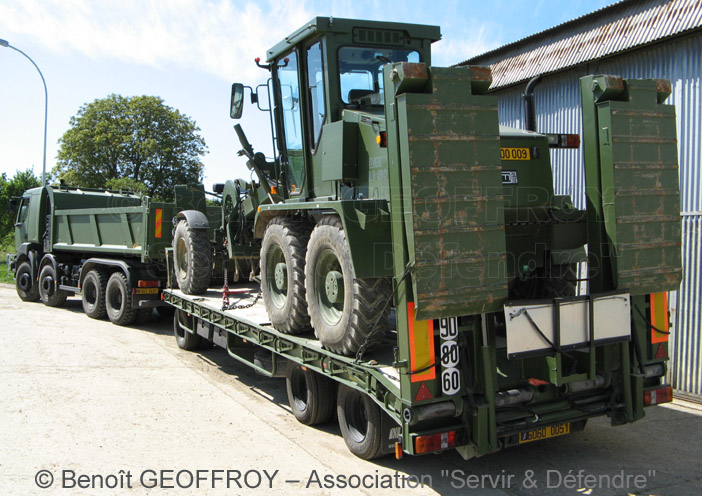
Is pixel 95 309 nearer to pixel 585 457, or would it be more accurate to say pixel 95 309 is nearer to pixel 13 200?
pixel 13 200

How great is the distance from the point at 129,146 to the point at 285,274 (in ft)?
116

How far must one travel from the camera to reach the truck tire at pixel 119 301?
1162 centimetres

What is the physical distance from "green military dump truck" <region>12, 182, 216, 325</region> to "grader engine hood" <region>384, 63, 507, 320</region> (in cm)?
608

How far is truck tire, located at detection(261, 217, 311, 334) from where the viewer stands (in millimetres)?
5879

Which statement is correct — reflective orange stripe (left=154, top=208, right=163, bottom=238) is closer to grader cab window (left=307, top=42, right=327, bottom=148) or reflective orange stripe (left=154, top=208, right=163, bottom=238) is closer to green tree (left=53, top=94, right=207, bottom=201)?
grader cab window (left=307, top=42, right=327, bottom=148)

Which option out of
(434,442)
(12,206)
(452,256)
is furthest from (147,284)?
(452,256)

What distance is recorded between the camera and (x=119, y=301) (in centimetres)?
1226

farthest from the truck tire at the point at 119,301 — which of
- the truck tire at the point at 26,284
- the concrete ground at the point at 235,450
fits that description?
the truck tire at the point at 26,284

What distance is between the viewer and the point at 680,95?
7312 mm

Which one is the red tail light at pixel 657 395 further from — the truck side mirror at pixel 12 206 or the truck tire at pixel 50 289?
the truck side mirror at pixel 12 206

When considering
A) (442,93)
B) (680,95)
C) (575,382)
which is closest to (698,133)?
(680,95)

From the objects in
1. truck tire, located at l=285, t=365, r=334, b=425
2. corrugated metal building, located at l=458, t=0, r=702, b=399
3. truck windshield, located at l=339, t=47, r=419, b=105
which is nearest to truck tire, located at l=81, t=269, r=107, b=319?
truck tire, located at l=285, t=365, r=334, b=425

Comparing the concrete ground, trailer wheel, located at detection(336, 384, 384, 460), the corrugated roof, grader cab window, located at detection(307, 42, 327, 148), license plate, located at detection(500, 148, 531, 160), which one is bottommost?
the concrete ground

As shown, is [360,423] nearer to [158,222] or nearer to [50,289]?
[158,222]
